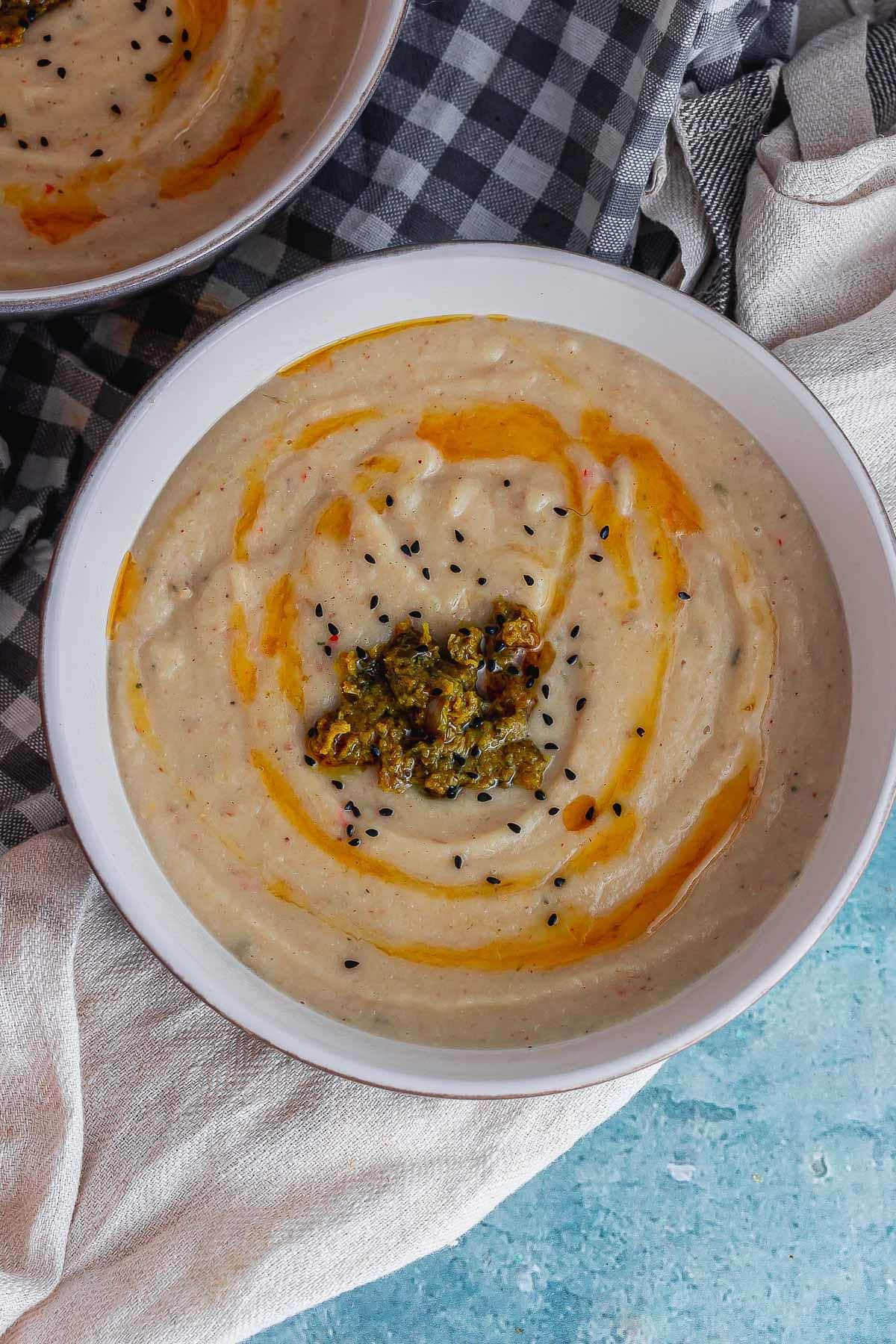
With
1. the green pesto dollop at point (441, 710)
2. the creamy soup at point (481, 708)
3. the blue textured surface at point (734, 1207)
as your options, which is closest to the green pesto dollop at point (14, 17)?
the creamy soup at point (481, 708)

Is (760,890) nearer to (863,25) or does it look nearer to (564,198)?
(564,198)

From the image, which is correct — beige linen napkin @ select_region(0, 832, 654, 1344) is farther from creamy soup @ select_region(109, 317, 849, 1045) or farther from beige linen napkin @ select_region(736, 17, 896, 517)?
beige linen napkin @ select_region(736, 17, 896, 517)

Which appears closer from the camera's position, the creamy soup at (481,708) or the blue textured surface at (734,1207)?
the creamy soup at (481,708)

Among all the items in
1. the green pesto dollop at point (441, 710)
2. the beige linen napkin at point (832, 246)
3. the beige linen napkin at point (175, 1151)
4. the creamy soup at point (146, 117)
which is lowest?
the beige linen napkin at point (175, 1151)

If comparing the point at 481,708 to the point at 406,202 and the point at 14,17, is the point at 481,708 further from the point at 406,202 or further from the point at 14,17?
the point at 14,17

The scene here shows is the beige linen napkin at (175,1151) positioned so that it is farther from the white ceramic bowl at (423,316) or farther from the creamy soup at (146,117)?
the creamy soup at (146,117)

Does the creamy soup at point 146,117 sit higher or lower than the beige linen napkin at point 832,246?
lower

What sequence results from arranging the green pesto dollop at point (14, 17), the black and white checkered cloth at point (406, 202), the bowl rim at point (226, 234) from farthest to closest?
the black and white checkered cloth at point (406, 202), the green pesto dollop at point (14, 17), the bowl rim at point (226, 234)
